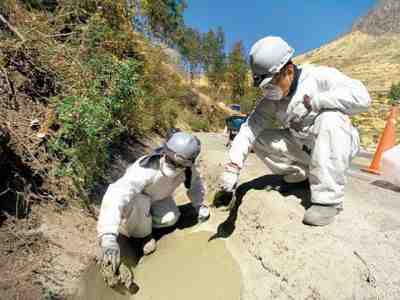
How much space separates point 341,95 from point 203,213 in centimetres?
152

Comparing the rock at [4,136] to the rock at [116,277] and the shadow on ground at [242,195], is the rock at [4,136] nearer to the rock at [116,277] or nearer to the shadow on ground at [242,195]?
the rock at [116,277]

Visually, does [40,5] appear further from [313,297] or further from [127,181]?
[313,297]

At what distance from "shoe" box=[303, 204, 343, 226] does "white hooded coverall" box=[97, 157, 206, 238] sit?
1.00m

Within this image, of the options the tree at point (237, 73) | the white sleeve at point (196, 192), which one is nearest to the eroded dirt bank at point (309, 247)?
the white sleeve at point (196, 192)

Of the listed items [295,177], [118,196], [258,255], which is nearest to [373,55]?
[295,177]

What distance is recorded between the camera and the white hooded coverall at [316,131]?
206 cm

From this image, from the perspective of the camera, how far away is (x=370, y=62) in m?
67.8

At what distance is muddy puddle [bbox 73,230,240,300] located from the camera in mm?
2094

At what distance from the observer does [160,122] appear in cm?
772

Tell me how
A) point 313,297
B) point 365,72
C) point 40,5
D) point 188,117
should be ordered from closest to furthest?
point 313,297 < point 40,5 < point 188,117 < point 365,72

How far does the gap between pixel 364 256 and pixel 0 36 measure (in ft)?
12.3

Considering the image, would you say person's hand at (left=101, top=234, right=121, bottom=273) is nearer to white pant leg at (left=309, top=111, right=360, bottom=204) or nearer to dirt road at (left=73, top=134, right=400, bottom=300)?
dirt road at (left=73, top=134, right=400, bottom=300)

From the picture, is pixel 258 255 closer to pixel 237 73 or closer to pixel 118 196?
pixel 118 196

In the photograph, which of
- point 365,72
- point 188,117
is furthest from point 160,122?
point 365,72
